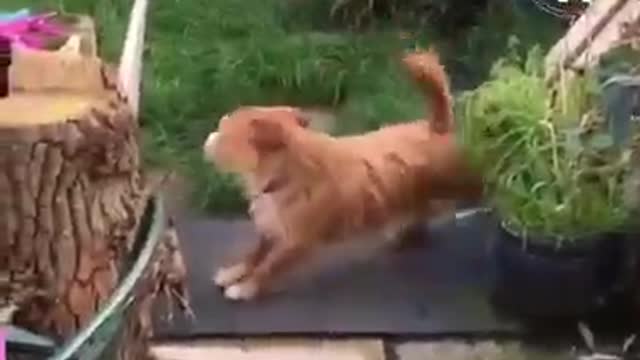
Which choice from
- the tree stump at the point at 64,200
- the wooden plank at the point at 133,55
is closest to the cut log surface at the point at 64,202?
the tree stump at the point at 64,200

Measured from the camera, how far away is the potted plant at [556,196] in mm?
2979

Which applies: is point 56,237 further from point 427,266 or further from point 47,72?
point 427,266

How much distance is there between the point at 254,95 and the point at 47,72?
1.85m

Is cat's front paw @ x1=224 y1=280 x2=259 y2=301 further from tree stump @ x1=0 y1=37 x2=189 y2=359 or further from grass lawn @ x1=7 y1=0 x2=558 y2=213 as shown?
tree stump @ x1=0 y1=37 x2=189 y2=359

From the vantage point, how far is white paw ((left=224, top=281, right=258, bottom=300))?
3.13m

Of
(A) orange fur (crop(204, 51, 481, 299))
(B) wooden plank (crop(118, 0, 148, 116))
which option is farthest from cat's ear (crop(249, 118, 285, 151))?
(B) wooden plank (crop(118, 0, 148, 116))

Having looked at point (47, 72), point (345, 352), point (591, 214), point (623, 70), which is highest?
point (47, 72)

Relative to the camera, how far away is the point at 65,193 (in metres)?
2.16

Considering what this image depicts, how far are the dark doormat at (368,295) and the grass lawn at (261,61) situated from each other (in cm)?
30

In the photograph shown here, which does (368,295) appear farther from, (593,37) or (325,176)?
(593,37)

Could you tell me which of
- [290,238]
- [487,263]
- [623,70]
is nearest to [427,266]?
[487,263]

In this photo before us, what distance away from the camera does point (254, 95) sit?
411 cm

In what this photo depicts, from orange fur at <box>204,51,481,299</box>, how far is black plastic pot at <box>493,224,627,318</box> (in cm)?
26

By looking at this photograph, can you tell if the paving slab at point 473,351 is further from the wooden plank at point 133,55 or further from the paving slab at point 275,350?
the wooden plank at point 133,55
